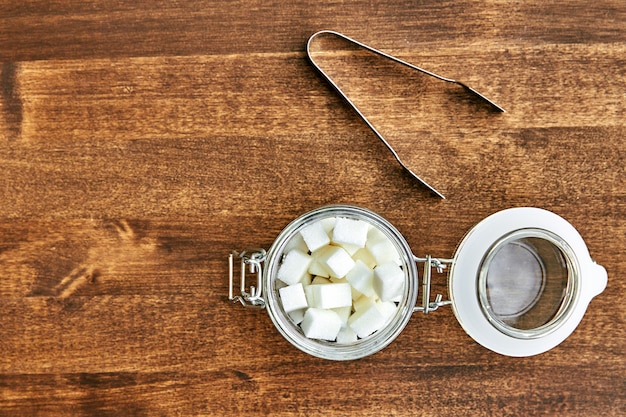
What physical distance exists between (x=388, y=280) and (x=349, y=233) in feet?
0.20

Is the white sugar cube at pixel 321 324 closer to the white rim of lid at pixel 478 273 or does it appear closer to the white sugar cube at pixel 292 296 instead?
the white sugar cube at pixel 292 296

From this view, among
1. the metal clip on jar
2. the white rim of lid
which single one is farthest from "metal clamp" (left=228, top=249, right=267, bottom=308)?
the white rim of lid

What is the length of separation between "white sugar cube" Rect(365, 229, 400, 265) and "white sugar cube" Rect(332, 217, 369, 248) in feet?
0.06

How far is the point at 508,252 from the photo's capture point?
2.04 ft

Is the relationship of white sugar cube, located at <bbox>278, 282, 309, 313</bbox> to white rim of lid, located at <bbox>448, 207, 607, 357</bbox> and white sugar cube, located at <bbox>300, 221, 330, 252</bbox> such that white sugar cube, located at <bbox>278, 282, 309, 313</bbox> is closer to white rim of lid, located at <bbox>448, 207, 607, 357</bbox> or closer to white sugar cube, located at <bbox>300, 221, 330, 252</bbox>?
white sugar cube, located at <bbox>300, 221, 330, 252</bbox>

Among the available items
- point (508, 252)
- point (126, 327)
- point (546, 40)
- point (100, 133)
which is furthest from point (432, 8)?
point (126, 327)

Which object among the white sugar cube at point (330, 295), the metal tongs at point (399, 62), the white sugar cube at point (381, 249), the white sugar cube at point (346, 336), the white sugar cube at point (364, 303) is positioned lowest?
the white sugar cube at point (346, 336)

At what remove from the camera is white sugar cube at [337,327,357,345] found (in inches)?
24.6

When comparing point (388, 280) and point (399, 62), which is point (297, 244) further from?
point (399, 62)

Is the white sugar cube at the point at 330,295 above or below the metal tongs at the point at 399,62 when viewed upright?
below

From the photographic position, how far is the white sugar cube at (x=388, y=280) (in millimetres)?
593

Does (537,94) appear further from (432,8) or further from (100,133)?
(100,133)

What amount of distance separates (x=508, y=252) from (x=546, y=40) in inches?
10.0

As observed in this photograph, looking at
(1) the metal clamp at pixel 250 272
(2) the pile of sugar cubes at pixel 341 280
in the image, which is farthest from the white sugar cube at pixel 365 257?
(1) the metal clamp at pixel 250 272
